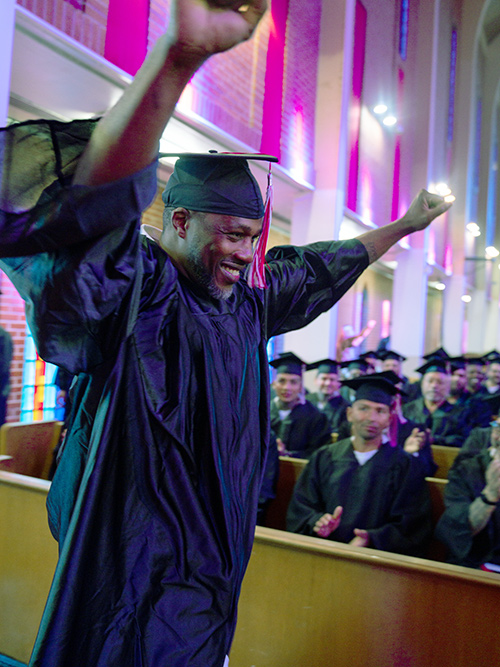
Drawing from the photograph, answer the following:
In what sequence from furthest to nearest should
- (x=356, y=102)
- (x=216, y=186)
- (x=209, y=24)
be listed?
(x=356, y=102) → (x=216, y=186) → (x=209, y=24)

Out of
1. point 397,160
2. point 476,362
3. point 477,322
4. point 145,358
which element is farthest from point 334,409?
point 477,322

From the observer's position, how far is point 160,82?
0.88 meters

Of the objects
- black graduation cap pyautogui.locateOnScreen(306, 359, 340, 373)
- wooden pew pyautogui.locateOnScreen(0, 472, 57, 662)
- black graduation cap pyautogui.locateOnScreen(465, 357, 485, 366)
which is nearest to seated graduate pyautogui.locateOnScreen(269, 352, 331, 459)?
black graduation cap pyautogui.locateOnScreen(306, 359, 340, 373)

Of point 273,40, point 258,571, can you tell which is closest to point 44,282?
point 258,571

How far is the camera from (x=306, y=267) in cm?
186

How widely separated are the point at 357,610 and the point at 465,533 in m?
1.29

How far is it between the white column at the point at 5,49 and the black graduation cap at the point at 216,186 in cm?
221

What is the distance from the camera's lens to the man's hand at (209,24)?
2.71 ft

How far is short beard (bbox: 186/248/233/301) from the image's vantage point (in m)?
1.40

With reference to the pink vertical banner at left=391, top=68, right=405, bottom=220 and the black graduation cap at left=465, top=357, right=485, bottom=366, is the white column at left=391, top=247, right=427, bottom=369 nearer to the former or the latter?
the pink vertical banner at left=391, top=68, right=405, bottom=220

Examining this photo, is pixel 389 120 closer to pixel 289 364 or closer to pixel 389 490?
pixel 289 364

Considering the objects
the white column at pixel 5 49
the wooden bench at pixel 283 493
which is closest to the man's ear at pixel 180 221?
the white column at pixel 5 49

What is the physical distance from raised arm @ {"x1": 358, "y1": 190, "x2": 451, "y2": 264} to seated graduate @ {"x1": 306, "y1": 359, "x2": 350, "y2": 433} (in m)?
4.95

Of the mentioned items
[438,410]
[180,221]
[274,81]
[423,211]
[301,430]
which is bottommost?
[301,430]
